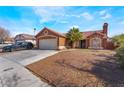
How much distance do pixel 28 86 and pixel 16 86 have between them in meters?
0.63

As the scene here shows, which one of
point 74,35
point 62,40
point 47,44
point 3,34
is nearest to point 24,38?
point 3,34

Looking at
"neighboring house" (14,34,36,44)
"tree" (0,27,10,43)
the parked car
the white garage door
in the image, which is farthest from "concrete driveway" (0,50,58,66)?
"tree" (0,27,10,43)

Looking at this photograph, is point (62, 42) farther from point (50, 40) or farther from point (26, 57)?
point (26, 57)

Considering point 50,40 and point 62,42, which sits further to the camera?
point 62,42

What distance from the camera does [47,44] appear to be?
78.5 feet

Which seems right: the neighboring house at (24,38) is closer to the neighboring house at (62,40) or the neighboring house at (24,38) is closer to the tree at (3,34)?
the tree at (3,34)

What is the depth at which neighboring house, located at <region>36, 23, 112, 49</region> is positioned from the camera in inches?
901

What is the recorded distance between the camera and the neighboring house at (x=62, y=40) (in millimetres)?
22891

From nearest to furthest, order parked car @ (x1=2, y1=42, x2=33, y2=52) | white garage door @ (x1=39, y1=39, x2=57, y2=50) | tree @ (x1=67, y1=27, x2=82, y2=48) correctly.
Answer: parked car @ (x1=2, y1=42, x2=33, y2=52) → white garage door @ (x1=39, y1=39, x2=57, y2=50) → tree @ (x1=67, y1=27, x2=82, y2=48)

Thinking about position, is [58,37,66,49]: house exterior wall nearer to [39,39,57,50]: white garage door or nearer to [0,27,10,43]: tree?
[39,39,57,50]: white garage door

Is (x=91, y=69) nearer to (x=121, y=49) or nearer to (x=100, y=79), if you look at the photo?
(x=100, y=79)

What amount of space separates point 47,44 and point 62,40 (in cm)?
285

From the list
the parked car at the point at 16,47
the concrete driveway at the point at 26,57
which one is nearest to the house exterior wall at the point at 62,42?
the concrete driveway at the point at 26,57
